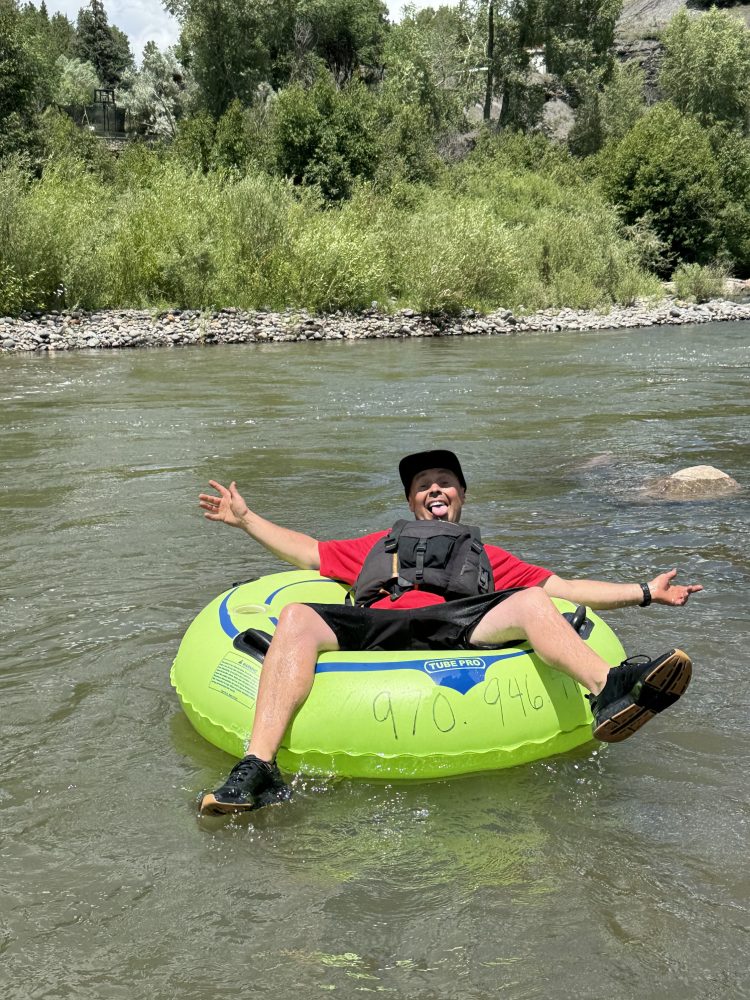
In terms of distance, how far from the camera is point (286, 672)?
330 cm

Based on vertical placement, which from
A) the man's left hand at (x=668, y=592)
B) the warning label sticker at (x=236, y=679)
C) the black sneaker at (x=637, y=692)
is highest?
the man's left hand at (x=668, y=592)

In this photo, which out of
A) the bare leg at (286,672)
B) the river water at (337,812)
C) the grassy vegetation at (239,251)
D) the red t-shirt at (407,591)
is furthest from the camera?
the grassy vegetation at (239,251)

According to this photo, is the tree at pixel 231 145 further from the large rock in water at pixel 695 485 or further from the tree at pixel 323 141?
the large rock in water at pixel 695 485

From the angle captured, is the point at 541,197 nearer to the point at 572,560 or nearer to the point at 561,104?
the point at 561,104

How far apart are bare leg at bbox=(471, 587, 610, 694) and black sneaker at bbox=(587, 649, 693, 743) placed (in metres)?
0.10

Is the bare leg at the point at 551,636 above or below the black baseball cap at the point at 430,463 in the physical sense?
below

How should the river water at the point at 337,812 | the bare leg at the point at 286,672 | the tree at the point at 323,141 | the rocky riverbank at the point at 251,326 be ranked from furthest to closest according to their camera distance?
1. the tree at the point at 323,141
2. the rocky riverbank at the point at 251,326
3. the bare leg at the point at 286,672
4. the river water at the point at 337,812

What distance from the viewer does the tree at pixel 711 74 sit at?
43.9m

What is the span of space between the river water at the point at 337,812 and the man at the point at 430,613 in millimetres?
270

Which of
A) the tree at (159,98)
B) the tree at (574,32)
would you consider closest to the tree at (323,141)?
the tree at (159,98)

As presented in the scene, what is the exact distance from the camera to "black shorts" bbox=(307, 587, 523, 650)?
138 inches

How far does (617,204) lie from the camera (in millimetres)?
33875

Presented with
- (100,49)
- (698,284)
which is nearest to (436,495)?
(698,284)

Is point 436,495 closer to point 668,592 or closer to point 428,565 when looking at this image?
point 428,565
